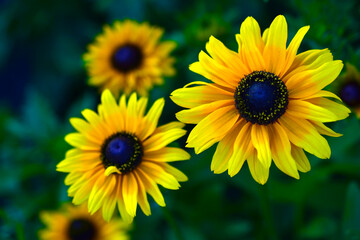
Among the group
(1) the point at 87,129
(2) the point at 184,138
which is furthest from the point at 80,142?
(2) the point at 184,138

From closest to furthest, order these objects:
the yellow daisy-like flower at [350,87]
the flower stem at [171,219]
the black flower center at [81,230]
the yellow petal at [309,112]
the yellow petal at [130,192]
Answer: the yellow petal at [309,112], the yellow petal at [130,192], the flower stem at [171,219], the yellow daisy-like flower at [350,87], the black flower center at [81,230]

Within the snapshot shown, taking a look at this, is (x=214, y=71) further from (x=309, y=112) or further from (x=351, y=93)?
(x=351, y=93)

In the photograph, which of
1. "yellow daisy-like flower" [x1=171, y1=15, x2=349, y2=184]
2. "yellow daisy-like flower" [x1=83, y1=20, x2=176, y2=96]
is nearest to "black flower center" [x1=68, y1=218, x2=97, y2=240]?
"yellow daisy-like flower" [x1=83, y1=20, x2=176, y2=96]

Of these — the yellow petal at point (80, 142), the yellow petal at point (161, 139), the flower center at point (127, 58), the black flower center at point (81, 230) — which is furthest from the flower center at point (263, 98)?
the black flower center at point (81, 230)

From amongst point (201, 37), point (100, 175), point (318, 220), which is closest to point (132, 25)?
point (201, 37)

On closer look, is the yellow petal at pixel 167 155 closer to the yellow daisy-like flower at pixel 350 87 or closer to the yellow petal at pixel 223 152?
the yellow petal at pixel 223 152

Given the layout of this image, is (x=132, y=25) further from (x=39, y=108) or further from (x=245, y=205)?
(x=245, y=205)
